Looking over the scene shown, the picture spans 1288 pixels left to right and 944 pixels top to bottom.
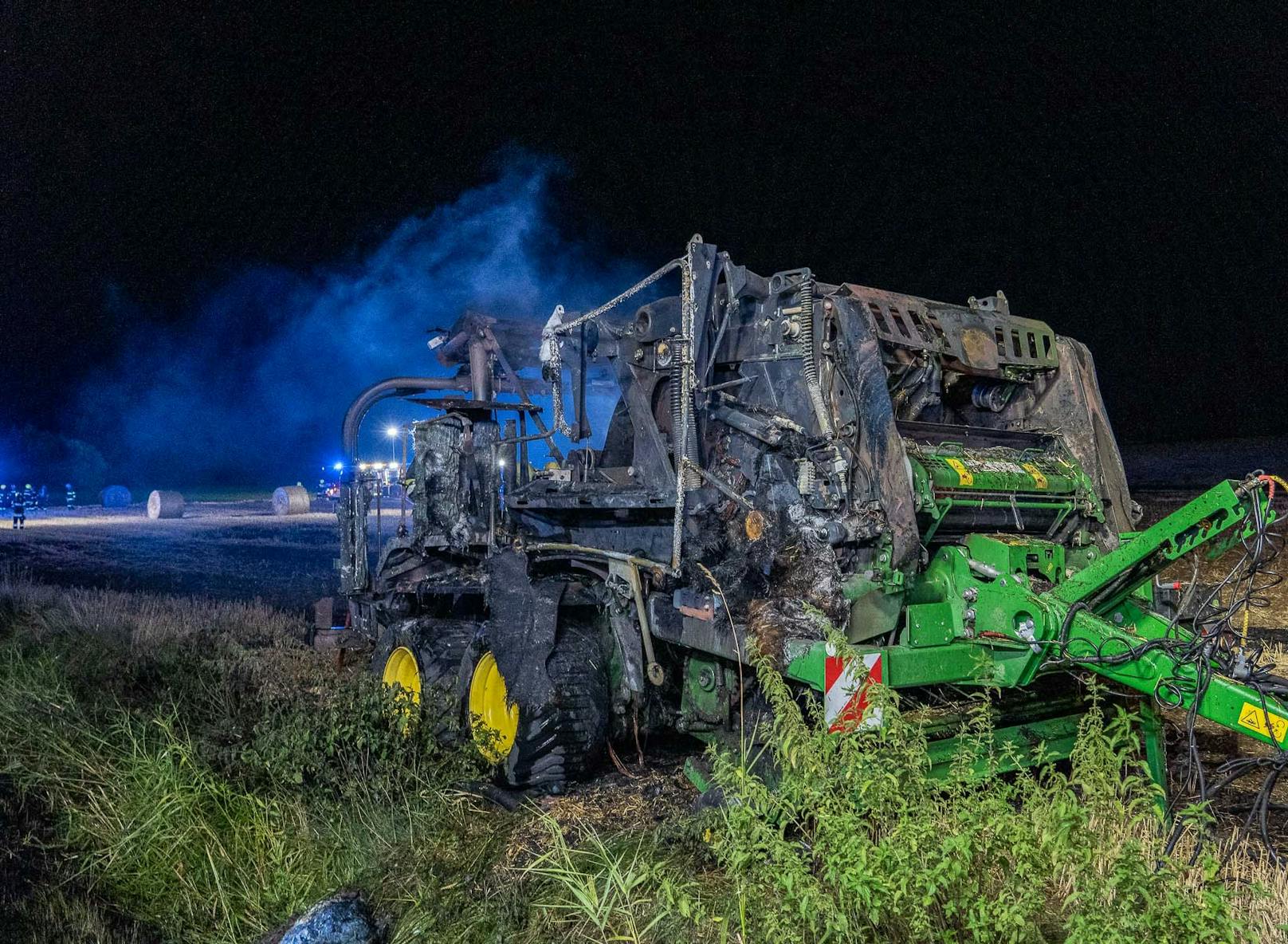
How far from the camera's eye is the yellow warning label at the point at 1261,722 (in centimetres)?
365

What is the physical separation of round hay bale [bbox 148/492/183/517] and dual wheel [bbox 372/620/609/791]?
19.8 m

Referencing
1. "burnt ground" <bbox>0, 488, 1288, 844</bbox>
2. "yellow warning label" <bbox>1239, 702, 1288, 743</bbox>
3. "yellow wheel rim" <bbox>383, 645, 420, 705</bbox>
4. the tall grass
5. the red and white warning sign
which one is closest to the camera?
the tall grass

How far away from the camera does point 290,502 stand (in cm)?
2377

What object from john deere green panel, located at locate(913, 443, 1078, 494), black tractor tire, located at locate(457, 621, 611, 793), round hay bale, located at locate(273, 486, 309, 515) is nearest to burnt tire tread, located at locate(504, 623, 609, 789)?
black tractor tire, located at locate(457, 621, 611, 793)

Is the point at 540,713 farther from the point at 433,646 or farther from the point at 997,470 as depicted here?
the point at 997,470

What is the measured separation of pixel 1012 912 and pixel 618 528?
14.5ft

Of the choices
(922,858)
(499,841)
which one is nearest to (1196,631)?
(922,858)

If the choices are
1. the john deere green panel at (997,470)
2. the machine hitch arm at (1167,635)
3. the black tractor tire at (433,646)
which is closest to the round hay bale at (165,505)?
the black tractor tire at (433,646)

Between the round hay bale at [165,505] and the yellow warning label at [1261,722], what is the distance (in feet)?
80.7

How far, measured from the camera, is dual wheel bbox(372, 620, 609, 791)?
539 cm

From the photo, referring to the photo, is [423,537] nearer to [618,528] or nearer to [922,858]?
[618,528]

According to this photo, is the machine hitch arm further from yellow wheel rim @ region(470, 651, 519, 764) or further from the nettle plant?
yellow wheel rim @ region(470, 651, 519, 764)

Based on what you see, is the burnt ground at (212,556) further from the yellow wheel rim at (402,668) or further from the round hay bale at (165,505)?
the yellow wheel rim at (402,668)

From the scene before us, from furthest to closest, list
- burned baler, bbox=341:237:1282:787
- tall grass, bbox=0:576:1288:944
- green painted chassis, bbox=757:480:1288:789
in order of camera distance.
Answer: burned baler, bbox=341:237:1282:787 < green painted chassis, bbox=757:480:1288:789 < tall grass, bbox=0:576:1288:944
